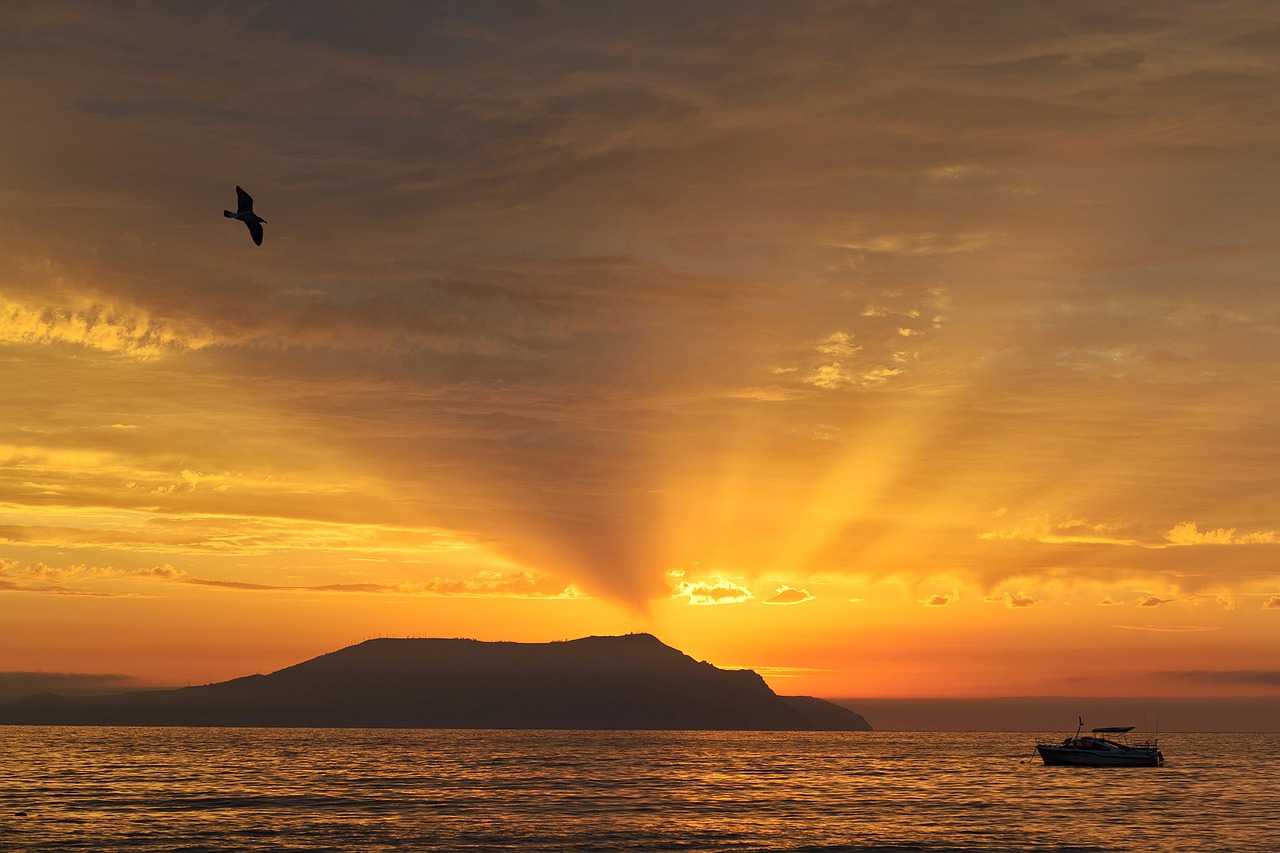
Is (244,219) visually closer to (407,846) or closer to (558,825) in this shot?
(407,846)

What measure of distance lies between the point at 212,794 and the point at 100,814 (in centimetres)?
3309

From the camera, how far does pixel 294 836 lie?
107938 millimetres

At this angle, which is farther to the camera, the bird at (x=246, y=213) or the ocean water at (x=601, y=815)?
the ocean water at (x=601, y=815)

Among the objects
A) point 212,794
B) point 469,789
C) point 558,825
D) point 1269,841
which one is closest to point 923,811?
point 1269,841

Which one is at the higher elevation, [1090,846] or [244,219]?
[244,219]

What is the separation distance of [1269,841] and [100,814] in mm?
127727

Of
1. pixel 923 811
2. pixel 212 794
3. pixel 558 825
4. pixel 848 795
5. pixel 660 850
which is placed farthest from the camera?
pixel 848 795

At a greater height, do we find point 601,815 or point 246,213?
point 246,213

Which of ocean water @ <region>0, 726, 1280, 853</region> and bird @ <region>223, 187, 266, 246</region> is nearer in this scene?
bird @ <region>223, 187, 266, 246</region>

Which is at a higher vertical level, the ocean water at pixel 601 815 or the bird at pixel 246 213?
the bird at pixel 246 213

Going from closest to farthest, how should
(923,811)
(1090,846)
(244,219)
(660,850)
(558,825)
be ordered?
(244,219) < (660,850) < (1090,846) < (558,825) < (923,811)

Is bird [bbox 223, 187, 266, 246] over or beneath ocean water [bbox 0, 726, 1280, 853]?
over

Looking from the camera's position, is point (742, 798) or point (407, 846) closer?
point (407, 846)

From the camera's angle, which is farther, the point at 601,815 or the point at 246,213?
the point at 601,815
